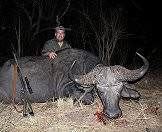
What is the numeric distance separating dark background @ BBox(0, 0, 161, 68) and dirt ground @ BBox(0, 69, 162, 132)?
396 cm

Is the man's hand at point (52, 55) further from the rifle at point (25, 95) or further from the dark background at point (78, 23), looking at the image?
the dark background at point (78, 23)

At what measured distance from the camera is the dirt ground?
19.2ft

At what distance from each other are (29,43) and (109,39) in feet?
9.76

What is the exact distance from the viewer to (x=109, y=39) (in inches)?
398

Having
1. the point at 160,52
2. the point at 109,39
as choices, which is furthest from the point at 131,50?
the point at 109,39

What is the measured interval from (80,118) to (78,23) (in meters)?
6.85

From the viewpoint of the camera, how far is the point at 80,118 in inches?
246

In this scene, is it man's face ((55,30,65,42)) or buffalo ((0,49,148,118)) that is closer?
buffalo ((0,49,148,118))

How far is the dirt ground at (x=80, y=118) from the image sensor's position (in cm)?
584

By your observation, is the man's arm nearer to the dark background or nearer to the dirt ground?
the dirt ground

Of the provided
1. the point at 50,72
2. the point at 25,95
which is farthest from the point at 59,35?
the point at 25,95

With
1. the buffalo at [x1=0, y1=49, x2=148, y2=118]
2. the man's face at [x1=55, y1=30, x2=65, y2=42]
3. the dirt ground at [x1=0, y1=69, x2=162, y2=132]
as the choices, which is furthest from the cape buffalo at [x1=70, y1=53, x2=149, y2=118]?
the man's face at [x1=55, y1=30, x2=65, y2=42]

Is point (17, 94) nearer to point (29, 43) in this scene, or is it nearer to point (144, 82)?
point (144, 82)

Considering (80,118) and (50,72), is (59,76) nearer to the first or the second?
(50,72)
